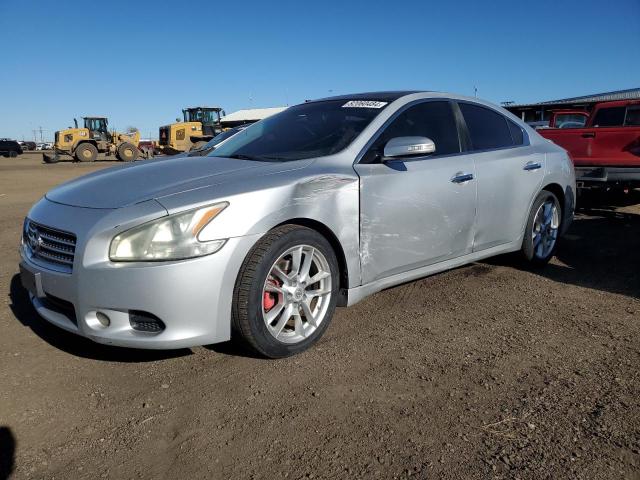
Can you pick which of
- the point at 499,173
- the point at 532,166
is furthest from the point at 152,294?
the point at 532,166

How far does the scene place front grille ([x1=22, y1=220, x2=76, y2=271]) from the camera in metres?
2.68

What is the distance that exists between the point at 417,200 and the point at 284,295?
1.18 metres

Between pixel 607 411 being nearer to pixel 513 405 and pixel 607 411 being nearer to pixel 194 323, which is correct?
pixel 513 405

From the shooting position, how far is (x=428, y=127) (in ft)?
12.7

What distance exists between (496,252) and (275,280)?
2.20 m

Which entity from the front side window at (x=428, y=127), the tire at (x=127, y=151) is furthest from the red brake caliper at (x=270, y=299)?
the tire at (x=127, y=151)

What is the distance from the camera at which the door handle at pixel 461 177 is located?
12.3ft

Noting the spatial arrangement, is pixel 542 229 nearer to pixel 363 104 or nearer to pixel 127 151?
pixel 363 104

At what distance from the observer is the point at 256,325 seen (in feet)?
9.09

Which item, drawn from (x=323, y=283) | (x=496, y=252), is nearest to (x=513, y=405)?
(x=323, y=283)

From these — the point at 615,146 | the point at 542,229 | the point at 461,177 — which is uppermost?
the point at 615,146

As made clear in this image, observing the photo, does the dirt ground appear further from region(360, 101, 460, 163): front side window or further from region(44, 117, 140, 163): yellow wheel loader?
region(44, 117, 140, 163): yellow wheel loader

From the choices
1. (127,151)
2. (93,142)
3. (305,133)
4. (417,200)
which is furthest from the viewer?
(93,142)

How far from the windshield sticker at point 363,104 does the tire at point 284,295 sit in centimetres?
121
